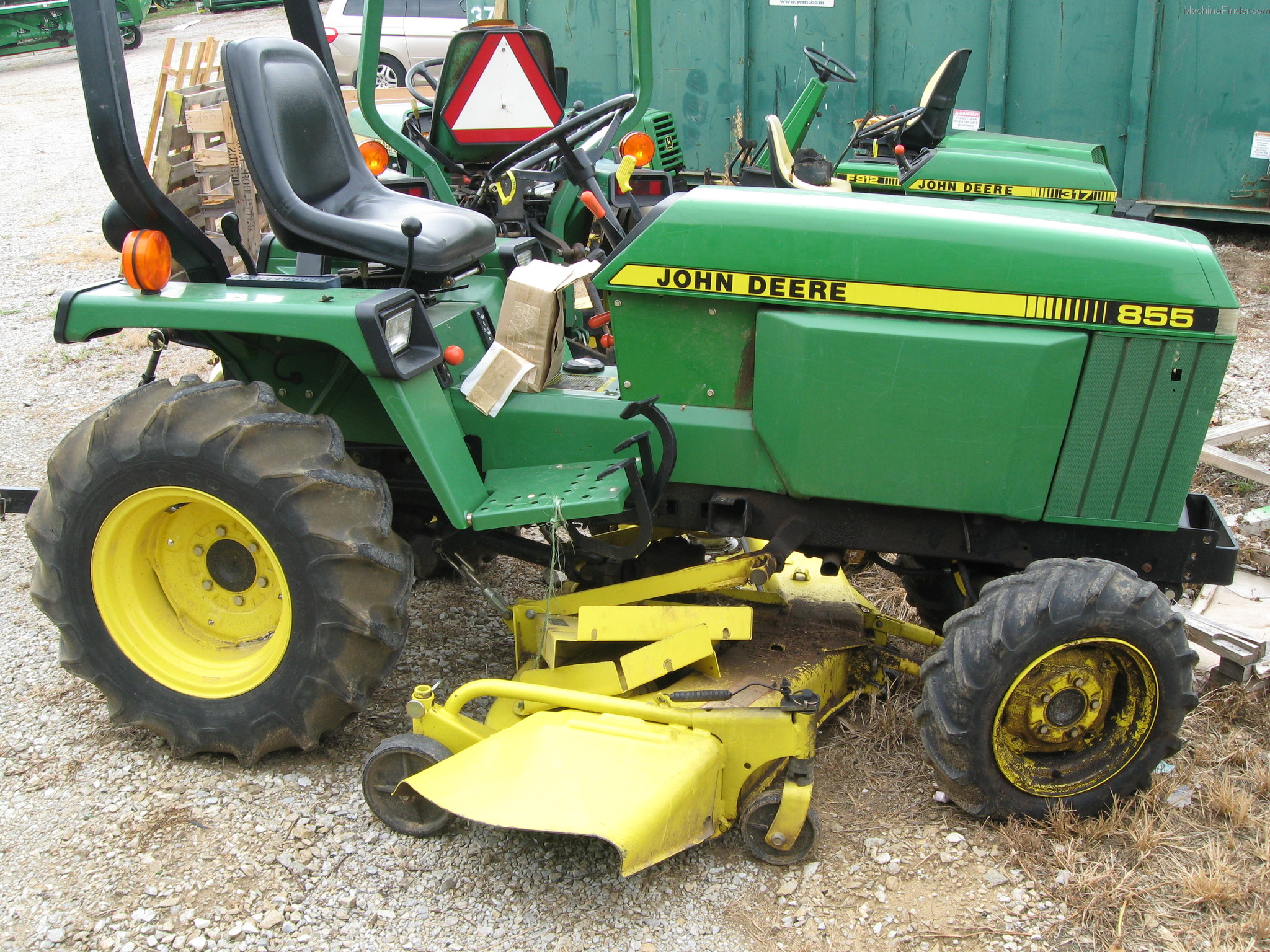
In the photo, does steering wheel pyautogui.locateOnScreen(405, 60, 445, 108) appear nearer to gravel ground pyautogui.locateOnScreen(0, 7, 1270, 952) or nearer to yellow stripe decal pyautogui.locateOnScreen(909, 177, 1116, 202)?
yellow stripe decal pyautogui.locateOnScreen(909, 177, 1116, 202)

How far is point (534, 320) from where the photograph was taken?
9.36 ft

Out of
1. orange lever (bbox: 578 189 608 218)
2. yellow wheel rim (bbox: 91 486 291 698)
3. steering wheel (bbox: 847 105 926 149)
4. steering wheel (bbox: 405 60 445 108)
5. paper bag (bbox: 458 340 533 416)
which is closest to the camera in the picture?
yellow wheel rim (bbox: 91 486 291 698)

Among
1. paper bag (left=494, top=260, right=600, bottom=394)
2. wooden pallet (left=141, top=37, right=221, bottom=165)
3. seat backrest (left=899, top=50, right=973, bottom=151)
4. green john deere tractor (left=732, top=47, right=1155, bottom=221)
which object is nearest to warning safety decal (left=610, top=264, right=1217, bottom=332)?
paper bag (left=494, top=260, right=600, bottom=394)

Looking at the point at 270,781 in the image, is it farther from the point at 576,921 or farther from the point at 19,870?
the point at 576,921

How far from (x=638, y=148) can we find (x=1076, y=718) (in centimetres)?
367

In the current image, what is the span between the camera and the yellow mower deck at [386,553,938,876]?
2229mm

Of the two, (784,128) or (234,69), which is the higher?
(234,69)

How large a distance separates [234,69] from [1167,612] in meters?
2.60

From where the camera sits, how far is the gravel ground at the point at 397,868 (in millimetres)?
2246

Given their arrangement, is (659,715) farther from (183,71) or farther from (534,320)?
(183,71)

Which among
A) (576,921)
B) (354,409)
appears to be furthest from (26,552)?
(576,921)

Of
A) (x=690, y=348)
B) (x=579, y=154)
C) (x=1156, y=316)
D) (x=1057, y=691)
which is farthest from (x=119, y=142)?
(x=1057, y=691)

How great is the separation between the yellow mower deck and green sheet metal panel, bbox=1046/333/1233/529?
0.67 m

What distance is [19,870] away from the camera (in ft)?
7.90
